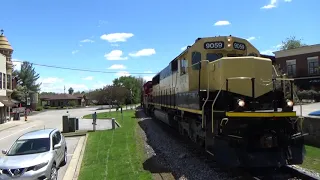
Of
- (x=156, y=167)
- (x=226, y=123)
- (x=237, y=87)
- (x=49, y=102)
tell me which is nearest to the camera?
(x=226, y=123)

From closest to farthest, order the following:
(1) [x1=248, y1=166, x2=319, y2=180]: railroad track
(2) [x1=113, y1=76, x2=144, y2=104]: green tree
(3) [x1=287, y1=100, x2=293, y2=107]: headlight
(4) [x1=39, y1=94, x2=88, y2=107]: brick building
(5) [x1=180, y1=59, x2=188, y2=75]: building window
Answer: (1) [x1=248, y1=166, x2=319, y2=180]: railroad track, (3) [x1=287, y1=100, x2=293, y2=107]: headlight, (5) [x1=180, y1=59, x2=188, y2=75]: building window, (2) [x1=113, y1=76, x2=144, y2=104]: green tree, (4) [x1=39, y1=94, x2=88, y2=107]: brick building

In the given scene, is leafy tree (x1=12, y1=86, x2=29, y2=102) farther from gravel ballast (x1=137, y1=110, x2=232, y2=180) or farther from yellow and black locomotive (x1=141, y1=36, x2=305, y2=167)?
yellow and black locomotive (x1=141, y1=36, x2=305, y2=167)

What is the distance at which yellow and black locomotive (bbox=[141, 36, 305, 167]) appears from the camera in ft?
29.2

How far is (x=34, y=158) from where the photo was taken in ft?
33.3

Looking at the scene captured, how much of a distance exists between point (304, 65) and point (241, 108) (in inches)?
1969

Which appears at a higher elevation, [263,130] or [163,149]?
[263,130]

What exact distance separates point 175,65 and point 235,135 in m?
7.08

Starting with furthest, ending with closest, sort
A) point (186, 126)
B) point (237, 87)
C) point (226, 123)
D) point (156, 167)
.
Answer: point (186, 126) → point (156, 167) → point (237, 87) → point (226, 123)

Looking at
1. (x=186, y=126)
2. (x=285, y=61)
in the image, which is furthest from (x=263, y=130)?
(x=285, y=61)

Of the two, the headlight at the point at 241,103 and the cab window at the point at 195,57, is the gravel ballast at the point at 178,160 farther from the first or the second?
the cab window at the point at 195,57

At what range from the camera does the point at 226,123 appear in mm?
8961

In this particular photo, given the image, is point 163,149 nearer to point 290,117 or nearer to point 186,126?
point 186,126

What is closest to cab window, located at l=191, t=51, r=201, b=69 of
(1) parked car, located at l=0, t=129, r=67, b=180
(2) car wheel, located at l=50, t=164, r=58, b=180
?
(1) parked car, located at l=0, t=129, r=67, b=180

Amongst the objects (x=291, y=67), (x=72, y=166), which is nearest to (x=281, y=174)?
(x=72, y=166)
